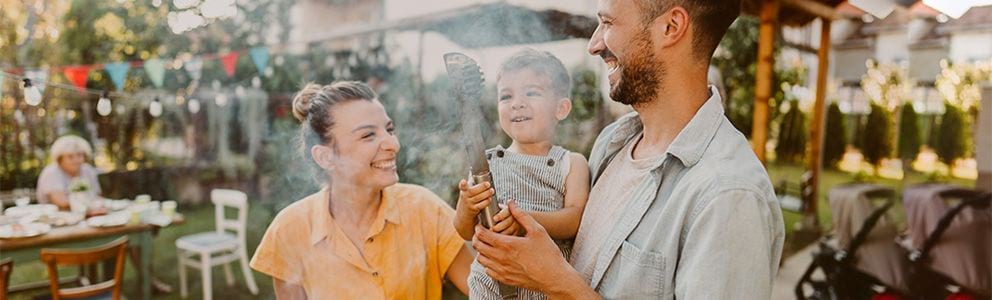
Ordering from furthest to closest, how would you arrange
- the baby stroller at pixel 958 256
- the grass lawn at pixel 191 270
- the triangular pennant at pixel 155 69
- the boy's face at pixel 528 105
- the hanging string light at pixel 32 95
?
the baby stroller at pixel 958 256, the triangular pennant at pixel 155 69, the hanging string light at pixel 32 95, the grass lawn at pixel 191 270, the boy's face at pixel 528 105

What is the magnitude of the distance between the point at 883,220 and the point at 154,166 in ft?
14.0

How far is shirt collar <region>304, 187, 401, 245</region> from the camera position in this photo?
6.09ft

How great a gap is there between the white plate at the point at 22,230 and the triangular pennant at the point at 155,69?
80cm

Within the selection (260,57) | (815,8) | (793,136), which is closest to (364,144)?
(260,57)

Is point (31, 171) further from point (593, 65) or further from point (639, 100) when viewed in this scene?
point (639, 100)

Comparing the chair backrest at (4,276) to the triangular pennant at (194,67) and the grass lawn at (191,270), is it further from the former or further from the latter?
the triangular pennant at (194,67)

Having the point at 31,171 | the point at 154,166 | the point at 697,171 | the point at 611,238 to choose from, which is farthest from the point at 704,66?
the point at 31,171

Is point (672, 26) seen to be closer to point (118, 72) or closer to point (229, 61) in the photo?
point (229, 61)

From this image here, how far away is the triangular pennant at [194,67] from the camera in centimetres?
297

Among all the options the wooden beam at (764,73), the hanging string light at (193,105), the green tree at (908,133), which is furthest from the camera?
the green tree at (908,133)

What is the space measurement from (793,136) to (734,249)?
673 centimetres

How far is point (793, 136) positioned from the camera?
7.39 m

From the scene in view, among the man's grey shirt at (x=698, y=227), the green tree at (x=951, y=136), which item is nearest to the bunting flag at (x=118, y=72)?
the man's grey shirt at (x=698, y=227)

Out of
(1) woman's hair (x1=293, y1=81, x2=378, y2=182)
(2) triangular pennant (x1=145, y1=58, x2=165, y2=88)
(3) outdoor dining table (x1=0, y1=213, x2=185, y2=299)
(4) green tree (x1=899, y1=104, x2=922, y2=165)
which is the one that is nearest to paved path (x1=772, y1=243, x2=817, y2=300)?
(4) green tree (x1=899, y1=104, x2=922, y2=165)
